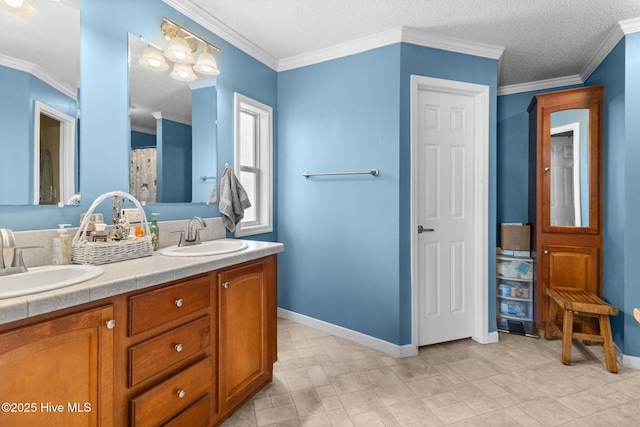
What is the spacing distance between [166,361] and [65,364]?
37 centimetres

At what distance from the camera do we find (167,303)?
1.25 metres

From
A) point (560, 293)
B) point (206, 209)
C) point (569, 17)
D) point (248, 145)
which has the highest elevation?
point (569, 17)

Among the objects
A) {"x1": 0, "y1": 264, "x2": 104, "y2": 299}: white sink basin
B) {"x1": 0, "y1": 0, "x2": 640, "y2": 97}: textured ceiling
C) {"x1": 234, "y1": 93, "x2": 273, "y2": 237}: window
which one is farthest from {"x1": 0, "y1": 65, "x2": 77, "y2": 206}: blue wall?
{"x1": 234, "y1": 93, "x2": 273, "y2": 237}: window

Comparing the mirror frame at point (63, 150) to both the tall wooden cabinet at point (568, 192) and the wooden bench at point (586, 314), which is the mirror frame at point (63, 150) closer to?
the wooden bench at point (586, 314)

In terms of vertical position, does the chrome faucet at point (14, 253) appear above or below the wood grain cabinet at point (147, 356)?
above

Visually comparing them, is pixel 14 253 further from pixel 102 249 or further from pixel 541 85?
pixel 541 85

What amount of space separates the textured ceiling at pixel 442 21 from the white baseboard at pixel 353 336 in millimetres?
2375

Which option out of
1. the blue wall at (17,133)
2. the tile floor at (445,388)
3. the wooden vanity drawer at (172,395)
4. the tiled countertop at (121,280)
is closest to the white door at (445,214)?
the tile floor at (445,388)

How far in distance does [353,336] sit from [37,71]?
8.33 feet

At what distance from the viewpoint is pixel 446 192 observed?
8.22 feet

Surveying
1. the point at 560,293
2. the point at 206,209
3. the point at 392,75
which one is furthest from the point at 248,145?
the point at 560,293

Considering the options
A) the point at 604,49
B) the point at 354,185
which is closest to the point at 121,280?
the point at 354,185

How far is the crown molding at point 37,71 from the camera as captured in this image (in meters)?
1.26

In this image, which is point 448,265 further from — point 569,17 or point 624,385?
point 569,17
